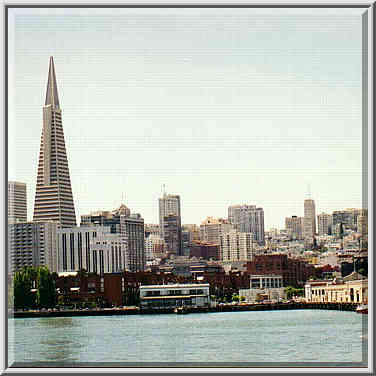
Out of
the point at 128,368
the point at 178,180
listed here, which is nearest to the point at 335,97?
the point at 178,180

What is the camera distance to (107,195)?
12.8 feet

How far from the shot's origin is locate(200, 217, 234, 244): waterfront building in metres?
4.62

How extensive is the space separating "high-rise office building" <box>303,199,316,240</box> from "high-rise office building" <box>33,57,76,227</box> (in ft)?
5.11

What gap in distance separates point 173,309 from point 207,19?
296 centimetres

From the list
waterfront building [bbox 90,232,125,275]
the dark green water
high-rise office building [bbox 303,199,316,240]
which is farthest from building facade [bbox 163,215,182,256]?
high-rise office building [bbox 303,199,316,240]

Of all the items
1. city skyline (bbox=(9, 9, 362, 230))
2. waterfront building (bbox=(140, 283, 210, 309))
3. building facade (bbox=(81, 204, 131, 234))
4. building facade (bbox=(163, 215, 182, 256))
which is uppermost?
city skyline (bbox=(9, 9, 362, 230))

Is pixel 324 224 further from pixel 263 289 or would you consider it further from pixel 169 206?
pixel 263 289

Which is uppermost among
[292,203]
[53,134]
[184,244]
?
[53,134]

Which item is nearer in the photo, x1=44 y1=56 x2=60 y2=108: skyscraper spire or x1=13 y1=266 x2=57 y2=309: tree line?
x1=44 y1=56 x2=60 y2=108: skyscraper spire

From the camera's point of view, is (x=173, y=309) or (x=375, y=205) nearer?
(x=375, y=205)

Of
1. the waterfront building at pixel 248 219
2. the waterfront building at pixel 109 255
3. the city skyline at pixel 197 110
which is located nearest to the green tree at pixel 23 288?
the city skyline at pixel 197 110

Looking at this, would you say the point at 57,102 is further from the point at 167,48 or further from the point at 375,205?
the point at 375,205

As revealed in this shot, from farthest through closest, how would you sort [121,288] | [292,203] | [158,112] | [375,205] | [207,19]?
[121,288], [292,203], [158,112], [207,19], [375,205]

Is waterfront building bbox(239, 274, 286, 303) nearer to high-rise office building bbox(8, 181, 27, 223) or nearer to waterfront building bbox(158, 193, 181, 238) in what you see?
waterfront building bbox(158, 193, 181, 238)
